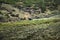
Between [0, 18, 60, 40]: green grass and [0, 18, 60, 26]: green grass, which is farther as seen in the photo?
[0, 18, 60, 26]: green grass

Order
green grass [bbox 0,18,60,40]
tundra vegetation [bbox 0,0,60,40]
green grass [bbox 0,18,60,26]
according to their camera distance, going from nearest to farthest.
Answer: green grass [bbox 0,18,60,40] → tundra vegetation [bbox 0,0,60,40] → green grass [bbox 0,18,60,26]

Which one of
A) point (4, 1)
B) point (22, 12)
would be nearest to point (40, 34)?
point (22, 12)

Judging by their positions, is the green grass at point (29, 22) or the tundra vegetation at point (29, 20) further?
the green grass at point (29, 22)

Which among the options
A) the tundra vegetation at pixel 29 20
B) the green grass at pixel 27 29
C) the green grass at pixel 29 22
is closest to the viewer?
the green grass at pixel 27 29

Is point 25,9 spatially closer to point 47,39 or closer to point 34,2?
point 34,2

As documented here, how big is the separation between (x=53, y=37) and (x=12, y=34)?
2.14m

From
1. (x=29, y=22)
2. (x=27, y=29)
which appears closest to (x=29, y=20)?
(x=29, y=22)

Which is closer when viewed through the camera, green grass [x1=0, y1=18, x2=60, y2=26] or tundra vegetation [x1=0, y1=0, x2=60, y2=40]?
tundra vegetation [x1=0, y1=0, x2=60, y2=40]

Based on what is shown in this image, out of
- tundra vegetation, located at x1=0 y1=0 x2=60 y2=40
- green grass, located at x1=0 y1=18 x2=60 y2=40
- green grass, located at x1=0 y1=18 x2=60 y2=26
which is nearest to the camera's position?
green grass, located at x1=0 y1=18 x2=60 y2=40

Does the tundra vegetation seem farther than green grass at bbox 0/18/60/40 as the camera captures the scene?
Yes

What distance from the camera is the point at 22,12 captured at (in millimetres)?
8805

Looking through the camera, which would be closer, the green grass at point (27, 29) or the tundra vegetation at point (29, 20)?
the green grass at point (27, 29)

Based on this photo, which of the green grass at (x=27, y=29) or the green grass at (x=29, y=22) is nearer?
the green grass at (x=27, y=29)

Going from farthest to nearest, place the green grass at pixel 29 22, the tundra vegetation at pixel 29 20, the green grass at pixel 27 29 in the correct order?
the green grass at pixel 29 22 → the tundra vegetation at pixel 29 20 → the green grass at pixel 27 29
